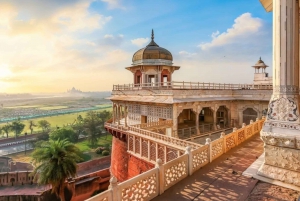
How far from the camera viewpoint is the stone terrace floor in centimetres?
454

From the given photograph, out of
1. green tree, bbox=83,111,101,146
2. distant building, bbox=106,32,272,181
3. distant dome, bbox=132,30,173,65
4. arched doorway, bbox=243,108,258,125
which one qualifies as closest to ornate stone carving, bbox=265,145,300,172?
distant building, bbox=106,32,272,181

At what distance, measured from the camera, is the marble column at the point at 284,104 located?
478cm

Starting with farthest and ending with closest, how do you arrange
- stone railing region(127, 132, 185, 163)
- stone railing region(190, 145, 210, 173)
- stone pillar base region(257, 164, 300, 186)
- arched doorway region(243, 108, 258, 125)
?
arched doorway region(243, 108, 258, 125) < stone railing region(127, 132, 185, 163) < stone railing region(190, 145, 210, 173) < stone pillar base region(257, 164, 300, 186)

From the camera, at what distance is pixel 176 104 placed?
14500 millimetres

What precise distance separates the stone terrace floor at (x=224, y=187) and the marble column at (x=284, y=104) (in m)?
0.54

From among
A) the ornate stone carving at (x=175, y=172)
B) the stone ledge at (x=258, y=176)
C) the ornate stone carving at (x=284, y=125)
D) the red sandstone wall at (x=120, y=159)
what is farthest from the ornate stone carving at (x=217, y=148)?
the red sandstone wall at (x=120, y=159)

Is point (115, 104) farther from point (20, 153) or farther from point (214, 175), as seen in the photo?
point (20, 153)

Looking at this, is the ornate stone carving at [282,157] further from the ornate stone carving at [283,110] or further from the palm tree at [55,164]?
the palm tree at [55,164]

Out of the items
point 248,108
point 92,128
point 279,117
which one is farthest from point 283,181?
point 92,128

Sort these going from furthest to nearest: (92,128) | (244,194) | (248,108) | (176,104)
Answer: (92,128) → (248,108) → (176,104) → (244,194)

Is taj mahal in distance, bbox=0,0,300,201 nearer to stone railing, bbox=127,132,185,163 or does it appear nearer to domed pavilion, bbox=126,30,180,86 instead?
stone railing, bbox=127,132,185,163

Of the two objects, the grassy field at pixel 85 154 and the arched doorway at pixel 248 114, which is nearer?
the arched doorway at pixel 248 114

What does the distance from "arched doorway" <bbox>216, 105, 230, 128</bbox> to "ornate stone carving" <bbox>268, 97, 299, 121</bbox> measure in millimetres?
15559

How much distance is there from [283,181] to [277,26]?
13.2 ft
